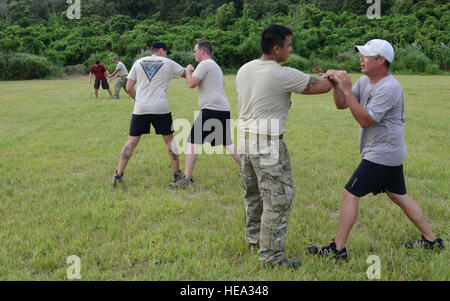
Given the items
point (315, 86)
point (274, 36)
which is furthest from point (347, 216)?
point (274, 36)

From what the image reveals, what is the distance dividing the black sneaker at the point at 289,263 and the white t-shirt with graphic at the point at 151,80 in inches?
123

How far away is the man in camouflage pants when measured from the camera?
3098 millimetres

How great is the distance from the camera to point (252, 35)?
4191cm

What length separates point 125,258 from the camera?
135 inches

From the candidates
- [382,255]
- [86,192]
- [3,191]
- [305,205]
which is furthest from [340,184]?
[3,191]

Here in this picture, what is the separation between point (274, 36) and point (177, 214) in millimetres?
2444

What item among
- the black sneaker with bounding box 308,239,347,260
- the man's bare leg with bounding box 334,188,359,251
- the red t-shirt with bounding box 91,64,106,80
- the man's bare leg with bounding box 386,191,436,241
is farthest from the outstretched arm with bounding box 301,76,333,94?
the red t-shirt with bounding box 91,64,106,80

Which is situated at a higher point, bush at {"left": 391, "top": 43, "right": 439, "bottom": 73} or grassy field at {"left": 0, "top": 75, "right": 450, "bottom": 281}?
bush at {"left": 391, "top": 43, "right": 439, "bottom": 73}

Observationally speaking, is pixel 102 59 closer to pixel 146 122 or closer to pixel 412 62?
pixel 412 62

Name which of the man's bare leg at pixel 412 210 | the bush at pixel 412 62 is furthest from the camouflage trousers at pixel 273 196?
the bush at pixel 412 62

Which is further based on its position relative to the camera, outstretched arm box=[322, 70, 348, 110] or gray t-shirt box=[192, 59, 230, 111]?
gray t-shirt box=[192, 59, 230, 111]

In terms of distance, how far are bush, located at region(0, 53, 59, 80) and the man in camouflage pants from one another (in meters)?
34.4

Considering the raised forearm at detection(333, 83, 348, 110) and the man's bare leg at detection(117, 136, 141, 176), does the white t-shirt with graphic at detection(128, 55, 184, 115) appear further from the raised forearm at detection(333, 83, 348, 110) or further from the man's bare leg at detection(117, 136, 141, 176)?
the raised forearm at detection(333, 83, 348, 110)

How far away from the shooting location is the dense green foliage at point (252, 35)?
37.0 m
